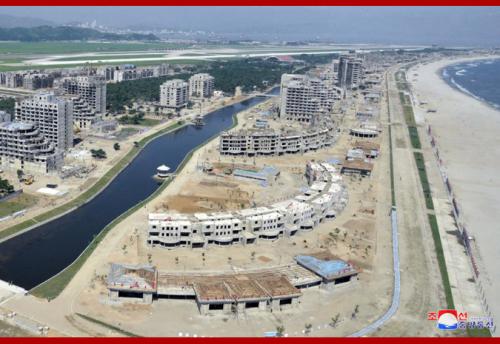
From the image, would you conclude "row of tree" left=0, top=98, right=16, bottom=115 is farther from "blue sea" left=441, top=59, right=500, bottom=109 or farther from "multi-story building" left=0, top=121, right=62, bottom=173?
"blue sea" left=441, top=59, right=500, bottom=109

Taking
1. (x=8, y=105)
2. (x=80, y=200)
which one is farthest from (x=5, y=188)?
(x=8, y=105)

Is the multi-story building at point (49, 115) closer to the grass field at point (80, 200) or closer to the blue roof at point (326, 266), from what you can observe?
the grass field at point (80, 200)

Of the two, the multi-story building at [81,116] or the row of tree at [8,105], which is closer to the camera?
the multi-story building at [81,116]

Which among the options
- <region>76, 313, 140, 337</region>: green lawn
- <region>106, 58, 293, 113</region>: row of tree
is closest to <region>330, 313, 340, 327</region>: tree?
<region>76, 313, 140, 337</region>: green lawn

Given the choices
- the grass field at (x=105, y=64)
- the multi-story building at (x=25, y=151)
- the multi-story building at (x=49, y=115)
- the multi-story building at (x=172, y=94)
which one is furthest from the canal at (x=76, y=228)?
the grass field at (x=105, y=64)

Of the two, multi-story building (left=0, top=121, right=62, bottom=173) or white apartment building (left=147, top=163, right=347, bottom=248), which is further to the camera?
multi-story building (left=0, top=121, right=62, bottom=173)

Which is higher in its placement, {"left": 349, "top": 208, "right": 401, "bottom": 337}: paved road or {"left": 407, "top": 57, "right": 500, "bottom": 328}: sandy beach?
{"left": 407, "top": 57, "right": 500, "bottom": 328}: sandy beach
